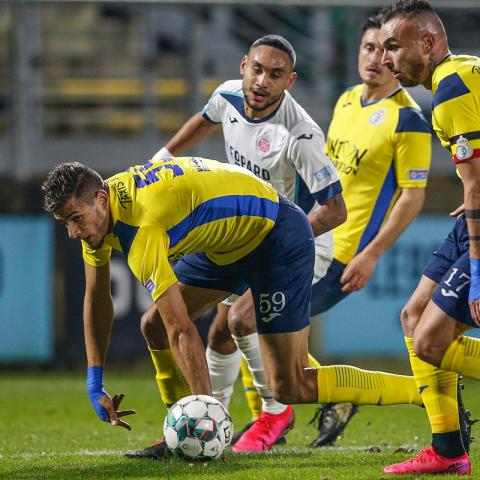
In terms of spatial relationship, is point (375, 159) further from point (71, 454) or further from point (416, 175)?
point (71, 454)

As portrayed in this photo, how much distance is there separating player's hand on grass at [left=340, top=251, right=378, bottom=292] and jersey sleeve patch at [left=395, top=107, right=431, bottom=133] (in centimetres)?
91

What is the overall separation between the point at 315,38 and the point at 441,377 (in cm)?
892

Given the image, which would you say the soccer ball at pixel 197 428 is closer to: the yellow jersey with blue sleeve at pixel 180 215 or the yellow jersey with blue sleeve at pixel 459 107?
the yellow jersey with blue sleeve at pixel 180 215

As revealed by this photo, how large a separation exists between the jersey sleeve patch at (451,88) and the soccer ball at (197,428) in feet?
5.61

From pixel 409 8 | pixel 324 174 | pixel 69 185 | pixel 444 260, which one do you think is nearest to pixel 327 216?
pixel 324 174

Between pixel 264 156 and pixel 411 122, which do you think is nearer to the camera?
pixel 264 156

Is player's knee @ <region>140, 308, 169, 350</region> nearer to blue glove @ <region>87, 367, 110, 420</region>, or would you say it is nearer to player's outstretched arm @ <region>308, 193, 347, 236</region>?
blue glove @ <region>87, 367, 110, 420</region>

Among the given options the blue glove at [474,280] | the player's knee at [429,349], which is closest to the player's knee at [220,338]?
the player's knee at [429,349]

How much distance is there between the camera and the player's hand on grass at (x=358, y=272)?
6.54 metres

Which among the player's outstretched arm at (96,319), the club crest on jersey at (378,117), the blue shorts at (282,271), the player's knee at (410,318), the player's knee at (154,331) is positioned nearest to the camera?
the player's knee at (410,318)

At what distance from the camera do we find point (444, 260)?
5113 mm

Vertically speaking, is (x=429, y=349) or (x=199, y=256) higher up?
(x=199, y=256)

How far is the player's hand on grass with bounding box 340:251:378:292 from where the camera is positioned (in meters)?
Result: 6.54

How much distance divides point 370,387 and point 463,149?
176cm
